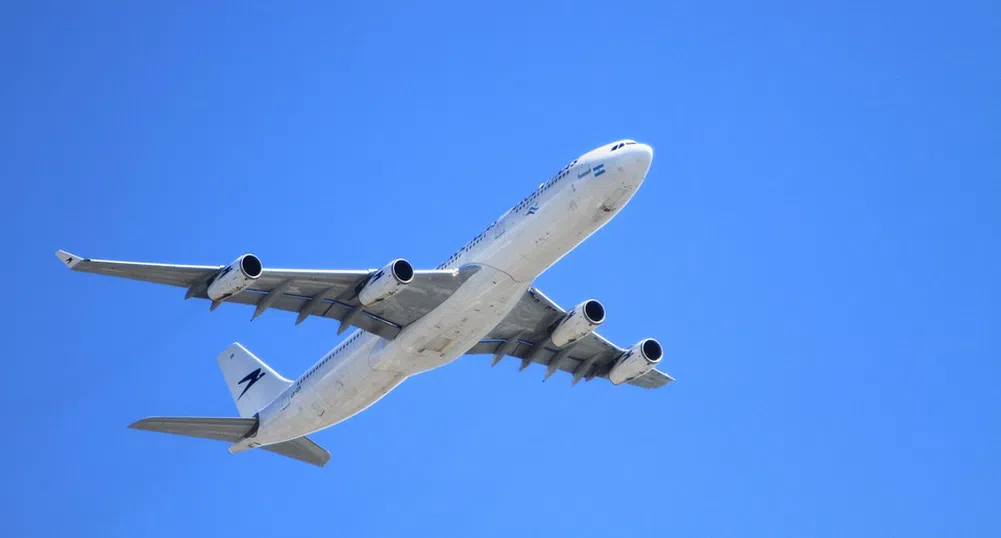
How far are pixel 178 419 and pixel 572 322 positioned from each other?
15367 mm

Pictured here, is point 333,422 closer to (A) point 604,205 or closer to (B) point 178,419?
(B) point 178,419

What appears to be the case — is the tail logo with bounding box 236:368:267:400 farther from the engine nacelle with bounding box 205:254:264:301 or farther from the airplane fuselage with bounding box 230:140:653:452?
the engine nacelle with bounding box 205:254:264:301

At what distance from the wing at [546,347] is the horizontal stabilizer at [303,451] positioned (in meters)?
7.64

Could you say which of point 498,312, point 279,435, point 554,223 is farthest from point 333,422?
point 554,223

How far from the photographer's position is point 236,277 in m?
43.8

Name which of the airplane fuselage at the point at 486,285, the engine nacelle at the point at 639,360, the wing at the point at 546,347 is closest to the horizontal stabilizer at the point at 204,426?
the airplane fuselage at the point at 486,285

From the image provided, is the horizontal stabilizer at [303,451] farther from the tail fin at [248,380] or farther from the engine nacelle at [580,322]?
the engine nacelle at [580,322]

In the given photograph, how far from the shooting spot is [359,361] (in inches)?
1980

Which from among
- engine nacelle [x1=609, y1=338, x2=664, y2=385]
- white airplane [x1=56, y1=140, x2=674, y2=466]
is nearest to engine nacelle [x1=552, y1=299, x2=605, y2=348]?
white airplane [x1=56, y1=140, x2=674, y2=466]

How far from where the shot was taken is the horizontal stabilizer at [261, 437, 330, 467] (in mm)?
56500

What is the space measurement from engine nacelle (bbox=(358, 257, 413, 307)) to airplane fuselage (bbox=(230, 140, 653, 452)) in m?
2.15

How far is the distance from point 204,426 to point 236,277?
37.4 ft

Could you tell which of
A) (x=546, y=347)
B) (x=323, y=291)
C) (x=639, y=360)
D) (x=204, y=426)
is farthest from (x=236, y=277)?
(x=639, y=360)

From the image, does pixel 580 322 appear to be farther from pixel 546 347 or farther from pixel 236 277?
pixel 236 277
